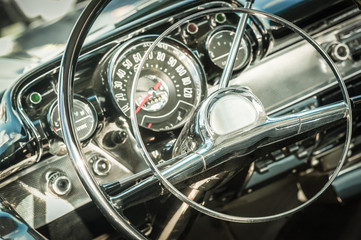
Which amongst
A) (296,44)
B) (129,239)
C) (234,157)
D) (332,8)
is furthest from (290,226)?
(129,239)

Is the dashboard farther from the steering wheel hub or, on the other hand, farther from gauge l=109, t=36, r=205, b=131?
the steering wheel hub

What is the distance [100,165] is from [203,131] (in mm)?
500

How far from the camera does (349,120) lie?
41.4 inches

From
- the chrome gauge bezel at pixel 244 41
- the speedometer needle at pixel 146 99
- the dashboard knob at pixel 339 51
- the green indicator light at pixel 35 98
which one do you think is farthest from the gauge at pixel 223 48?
the green indicator light at pixel 35 98

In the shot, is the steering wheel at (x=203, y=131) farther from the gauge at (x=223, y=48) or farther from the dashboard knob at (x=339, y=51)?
the dashboard knob at (x=339, y=51)

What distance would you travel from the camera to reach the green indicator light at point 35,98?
1.28 meters

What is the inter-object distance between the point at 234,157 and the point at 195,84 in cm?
49

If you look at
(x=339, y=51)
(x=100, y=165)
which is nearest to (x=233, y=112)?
(x=100, y=165)

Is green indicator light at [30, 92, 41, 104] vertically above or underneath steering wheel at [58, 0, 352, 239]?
above

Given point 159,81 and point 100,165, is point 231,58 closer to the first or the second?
point 159,81

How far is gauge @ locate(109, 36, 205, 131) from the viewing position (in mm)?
1349

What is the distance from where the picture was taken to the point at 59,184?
1.32m

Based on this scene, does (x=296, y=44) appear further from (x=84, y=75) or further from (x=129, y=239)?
(x=129, y=239)

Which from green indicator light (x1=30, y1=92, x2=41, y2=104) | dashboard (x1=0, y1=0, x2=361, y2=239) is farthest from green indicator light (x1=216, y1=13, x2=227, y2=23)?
green indicator light (x1=30, y1=92, x2=41, y2=104)
